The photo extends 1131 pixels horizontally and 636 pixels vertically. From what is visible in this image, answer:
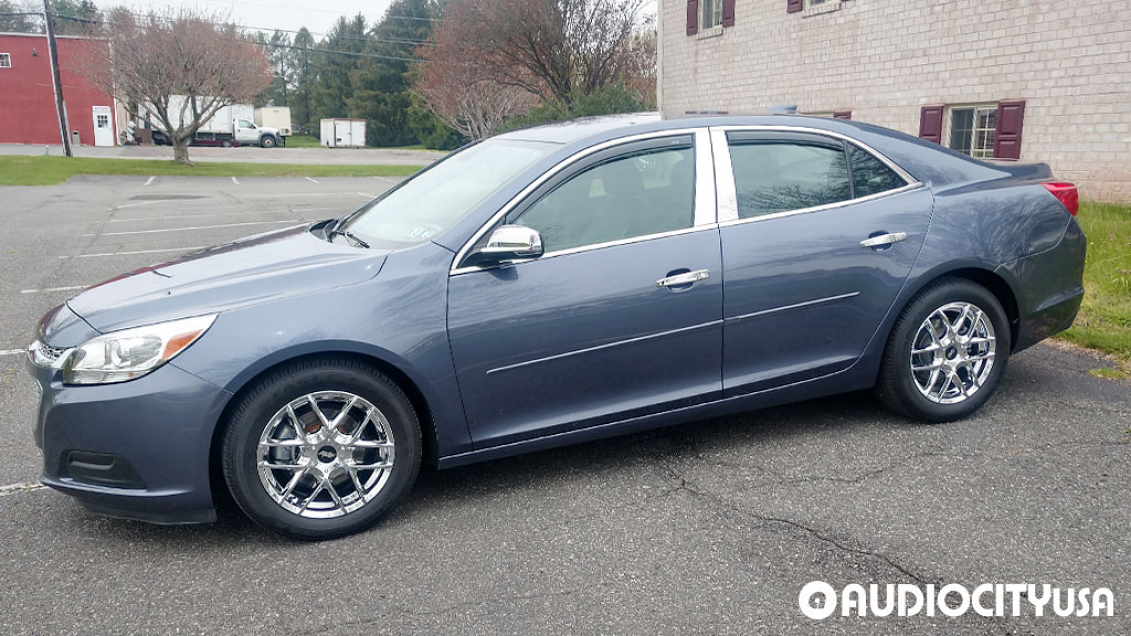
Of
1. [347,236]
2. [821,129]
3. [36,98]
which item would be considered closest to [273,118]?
[36,98]

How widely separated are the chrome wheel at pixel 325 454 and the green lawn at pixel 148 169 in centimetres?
2472

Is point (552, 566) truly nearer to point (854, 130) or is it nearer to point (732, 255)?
point (732, 255)

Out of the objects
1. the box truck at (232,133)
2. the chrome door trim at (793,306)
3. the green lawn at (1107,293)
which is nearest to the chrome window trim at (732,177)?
the chrome door trim at (793,306)

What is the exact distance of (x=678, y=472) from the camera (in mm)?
3977

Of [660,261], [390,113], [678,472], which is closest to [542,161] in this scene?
[660,261]

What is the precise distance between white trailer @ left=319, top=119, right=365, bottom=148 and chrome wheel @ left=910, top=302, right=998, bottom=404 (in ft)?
212

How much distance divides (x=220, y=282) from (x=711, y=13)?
1775cm

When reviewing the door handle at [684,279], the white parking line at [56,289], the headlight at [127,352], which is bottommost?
the white parking line at [56,289]

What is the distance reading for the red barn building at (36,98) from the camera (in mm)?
46969

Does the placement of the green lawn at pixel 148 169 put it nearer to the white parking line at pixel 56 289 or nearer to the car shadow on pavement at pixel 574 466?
the white parking line at pixel 56 289

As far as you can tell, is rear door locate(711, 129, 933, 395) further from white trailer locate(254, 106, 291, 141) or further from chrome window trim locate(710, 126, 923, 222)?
white trailer locate(254, 106, 291, 141)

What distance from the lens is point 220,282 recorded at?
3.51 metres

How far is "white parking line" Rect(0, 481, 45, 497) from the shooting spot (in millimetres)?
3873

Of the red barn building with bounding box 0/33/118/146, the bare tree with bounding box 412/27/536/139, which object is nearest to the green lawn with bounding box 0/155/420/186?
the bare tree with bounding box 412/27/536/139
